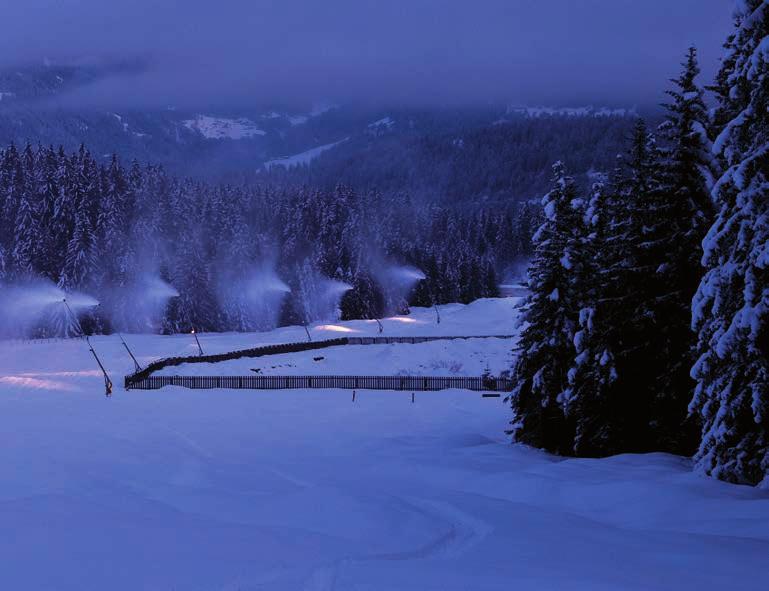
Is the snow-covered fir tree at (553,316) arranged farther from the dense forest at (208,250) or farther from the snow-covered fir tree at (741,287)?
the dense forest at (208,250)

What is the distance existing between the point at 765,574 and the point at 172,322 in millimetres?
72704

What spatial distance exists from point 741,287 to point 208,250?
78.5 m

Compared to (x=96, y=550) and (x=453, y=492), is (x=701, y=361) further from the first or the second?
(x=96, y=550)

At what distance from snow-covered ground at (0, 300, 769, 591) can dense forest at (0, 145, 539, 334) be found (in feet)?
164

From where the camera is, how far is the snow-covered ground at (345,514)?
28.6ft

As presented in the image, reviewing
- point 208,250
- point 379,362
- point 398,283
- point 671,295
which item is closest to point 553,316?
point 671,295

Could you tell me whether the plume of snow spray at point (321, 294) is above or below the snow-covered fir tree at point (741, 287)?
below

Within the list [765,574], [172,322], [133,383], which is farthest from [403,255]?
[765,574]

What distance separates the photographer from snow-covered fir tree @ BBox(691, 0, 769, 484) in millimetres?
12203

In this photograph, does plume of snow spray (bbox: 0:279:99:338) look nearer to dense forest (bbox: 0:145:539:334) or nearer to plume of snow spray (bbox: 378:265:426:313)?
dense forest (bbox: 0:145:539:334)

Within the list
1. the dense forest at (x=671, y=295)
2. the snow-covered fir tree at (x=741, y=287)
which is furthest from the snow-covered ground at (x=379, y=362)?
the snow-covered fir tree at (x=741, y=287)

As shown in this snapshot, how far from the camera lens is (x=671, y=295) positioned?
18094mm

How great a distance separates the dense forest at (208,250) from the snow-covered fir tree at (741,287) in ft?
220

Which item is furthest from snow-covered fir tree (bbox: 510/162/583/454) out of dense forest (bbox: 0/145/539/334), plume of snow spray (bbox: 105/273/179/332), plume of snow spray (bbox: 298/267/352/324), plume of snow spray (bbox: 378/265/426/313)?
Answer: plume of snow spray (bbox: 378/265/426/313)
